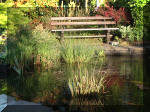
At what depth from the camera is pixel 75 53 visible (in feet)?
25.4

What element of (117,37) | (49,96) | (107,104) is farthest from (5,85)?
(117,37)

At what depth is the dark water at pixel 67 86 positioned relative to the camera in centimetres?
471

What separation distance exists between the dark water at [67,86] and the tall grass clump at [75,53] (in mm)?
302

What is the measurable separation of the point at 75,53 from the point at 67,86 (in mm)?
2317

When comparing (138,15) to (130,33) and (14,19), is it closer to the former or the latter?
(130,33)

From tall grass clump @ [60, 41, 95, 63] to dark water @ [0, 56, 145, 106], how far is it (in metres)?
0.30

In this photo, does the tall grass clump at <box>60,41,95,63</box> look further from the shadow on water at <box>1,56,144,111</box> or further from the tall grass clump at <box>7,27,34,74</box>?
the tall grass clump at <box>7,27,34,74</box>

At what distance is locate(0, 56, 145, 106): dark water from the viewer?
15.5 feet

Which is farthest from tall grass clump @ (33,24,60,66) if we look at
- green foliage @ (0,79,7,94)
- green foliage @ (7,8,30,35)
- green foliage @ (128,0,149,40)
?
green foliage @ (128,0,149,40)

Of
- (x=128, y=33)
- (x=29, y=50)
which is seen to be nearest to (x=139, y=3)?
(x=128, y=33)

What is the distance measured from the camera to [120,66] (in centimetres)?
790

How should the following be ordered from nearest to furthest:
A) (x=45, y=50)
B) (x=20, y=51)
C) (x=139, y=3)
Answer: (x=20, y=51)
(x=45, y=50)
(x=139, y=3)

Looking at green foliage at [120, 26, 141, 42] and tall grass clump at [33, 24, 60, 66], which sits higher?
green foliage at [120, 26, 141, 42]

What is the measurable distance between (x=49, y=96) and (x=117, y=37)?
24.9 ft
